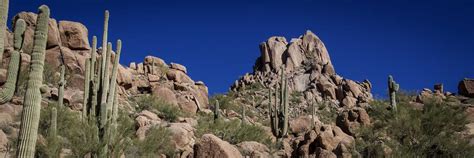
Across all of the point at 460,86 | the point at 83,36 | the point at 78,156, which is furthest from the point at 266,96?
the point at 78,156

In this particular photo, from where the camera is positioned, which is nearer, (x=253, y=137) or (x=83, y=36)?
(x=253, y=137)

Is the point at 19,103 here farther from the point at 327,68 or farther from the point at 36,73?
the point at 327,68

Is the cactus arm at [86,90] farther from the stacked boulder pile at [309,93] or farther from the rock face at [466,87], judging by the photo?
the rock face at [466,87]

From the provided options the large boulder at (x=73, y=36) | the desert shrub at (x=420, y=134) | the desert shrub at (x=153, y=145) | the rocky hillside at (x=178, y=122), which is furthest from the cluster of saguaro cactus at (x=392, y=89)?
the large boulder at (x=73, y=36)

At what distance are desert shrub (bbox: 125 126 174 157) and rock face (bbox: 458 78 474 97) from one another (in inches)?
819

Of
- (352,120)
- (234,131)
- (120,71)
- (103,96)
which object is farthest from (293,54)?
(103,96)

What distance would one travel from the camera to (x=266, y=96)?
40.0m

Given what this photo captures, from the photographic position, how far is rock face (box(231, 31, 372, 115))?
4091cm

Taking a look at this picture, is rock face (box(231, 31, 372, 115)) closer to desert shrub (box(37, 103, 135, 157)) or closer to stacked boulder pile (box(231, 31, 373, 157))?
stacked boulder pile (box(231, 31, 373, 157))

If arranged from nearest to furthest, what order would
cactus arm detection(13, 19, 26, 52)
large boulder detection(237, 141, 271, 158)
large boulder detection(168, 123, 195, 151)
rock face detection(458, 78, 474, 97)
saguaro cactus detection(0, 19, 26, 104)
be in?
saguaro cactus detection(0, 19, 26, 104)
cactus arm detection(13, 19, 26, 52)
large boulder detection(237, 141, 271, 158)
large boulder detection(168, 123, 195, 151)
rock face detection(458, 78, 474, 97)

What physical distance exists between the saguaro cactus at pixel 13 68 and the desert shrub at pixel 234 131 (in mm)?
10092

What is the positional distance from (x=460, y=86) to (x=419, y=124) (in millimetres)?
16703

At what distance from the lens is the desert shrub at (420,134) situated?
44.7 ft

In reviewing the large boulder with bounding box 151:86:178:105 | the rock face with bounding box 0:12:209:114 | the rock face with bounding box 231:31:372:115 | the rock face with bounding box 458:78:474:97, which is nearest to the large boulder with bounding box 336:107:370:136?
the rock face with bounding box 0:12:209:114
